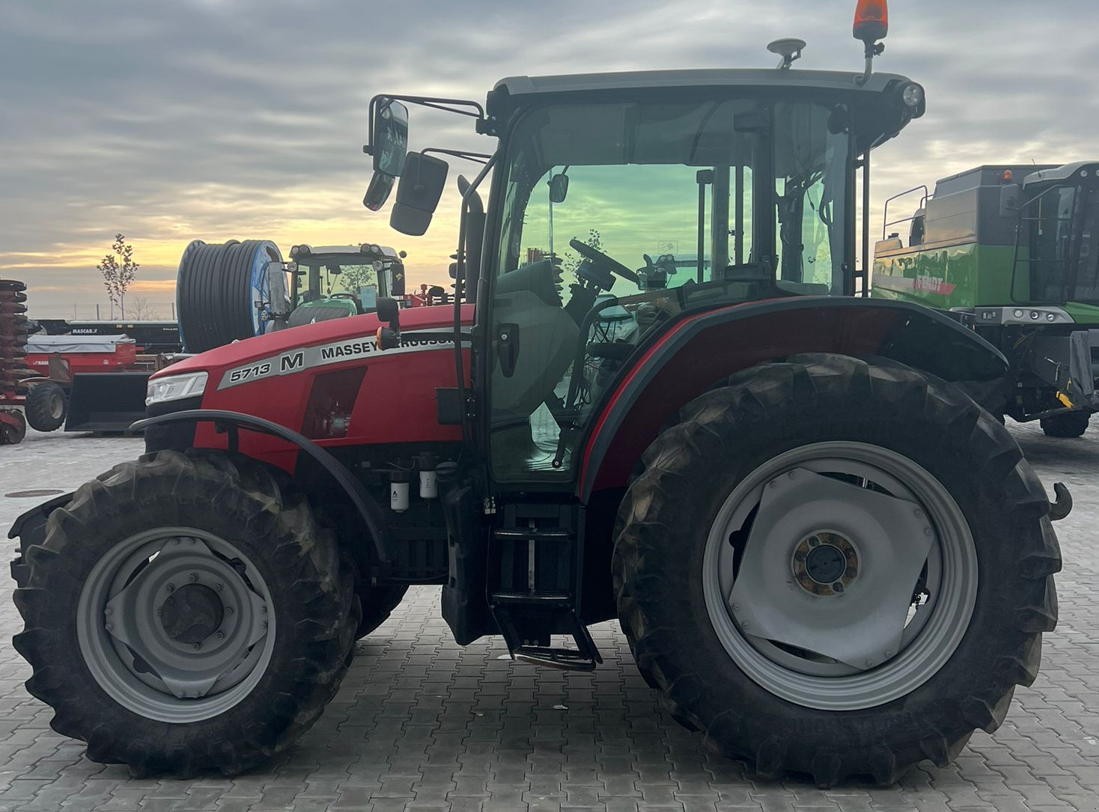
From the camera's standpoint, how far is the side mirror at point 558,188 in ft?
12.5

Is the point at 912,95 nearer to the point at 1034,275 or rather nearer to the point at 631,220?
the point at 631,220

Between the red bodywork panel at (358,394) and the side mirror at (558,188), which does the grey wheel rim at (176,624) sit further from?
the side mirror at (558,188)

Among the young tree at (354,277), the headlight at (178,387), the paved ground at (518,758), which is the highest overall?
the young tree at (354,277)

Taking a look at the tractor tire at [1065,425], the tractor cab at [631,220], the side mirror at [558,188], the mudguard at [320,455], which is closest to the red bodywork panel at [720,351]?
the tractor cab at [631,220]

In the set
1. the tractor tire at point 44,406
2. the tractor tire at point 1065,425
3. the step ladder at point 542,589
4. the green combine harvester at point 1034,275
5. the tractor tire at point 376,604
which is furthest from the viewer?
the tractor tire at point 44,406

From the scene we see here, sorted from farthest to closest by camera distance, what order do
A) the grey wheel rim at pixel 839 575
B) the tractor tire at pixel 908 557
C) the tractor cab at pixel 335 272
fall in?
1. the tractor cab at pixel 335 272
2. the grey wheel rim at pixel 839 575
3. the tractor tire at pixel 908 557

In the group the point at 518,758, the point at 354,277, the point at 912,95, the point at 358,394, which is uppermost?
the point at 912,95

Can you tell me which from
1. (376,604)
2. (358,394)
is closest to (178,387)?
(358,394)

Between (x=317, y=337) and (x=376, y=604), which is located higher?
(x=317, y=337)

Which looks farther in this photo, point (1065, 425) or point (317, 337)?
point (1065, 425)

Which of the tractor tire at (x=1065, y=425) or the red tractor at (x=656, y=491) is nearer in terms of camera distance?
the red tractor at (x=656, y=491)

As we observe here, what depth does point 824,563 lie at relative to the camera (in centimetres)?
367

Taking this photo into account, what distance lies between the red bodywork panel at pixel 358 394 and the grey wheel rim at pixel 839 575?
48.1 inches

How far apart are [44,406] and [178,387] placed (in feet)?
46.7
